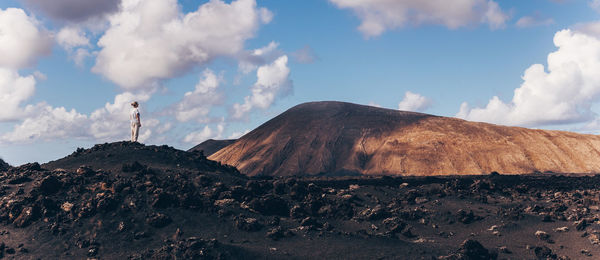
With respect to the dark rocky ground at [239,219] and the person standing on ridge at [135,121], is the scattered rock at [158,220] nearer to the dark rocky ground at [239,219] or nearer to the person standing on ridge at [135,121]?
the dark rocky ground at [239,219]

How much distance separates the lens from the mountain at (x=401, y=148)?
→ 69625 millimetres

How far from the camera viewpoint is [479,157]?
70562mm

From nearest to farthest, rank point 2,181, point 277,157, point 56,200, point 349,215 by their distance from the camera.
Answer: point 56,200, point 349,215, point 2,181, point 277,157

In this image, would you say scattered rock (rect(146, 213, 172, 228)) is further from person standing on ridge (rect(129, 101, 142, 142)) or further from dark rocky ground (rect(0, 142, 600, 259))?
person standing on ridge (rect(129, 101, 142, 142))

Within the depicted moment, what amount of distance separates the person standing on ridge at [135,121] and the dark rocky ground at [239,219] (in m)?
1.01

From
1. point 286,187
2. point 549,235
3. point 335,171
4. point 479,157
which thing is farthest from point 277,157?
point 549,235

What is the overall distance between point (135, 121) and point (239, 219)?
1142 centimetres

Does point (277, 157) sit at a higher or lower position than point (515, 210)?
higher

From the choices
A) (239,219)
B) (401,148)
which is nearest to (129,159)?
(239,219)

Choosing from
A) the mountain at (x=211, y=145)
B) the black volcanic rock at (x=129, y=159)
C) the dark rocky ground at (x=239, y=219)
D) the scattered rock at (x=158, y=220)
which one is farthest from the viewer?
the mountain at (x=211, y=145)

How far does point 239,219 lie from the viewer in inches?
769

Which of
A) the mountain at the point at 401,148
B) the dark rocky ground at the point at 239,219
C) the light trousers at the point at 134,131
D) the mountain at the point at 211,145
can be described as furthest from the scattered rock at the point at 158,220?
the mountain at the point at 211,145

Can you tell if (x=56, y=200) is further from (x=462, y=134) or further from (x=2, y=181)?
(x=462, y=134)

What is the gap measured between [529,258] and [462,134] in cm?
6301
